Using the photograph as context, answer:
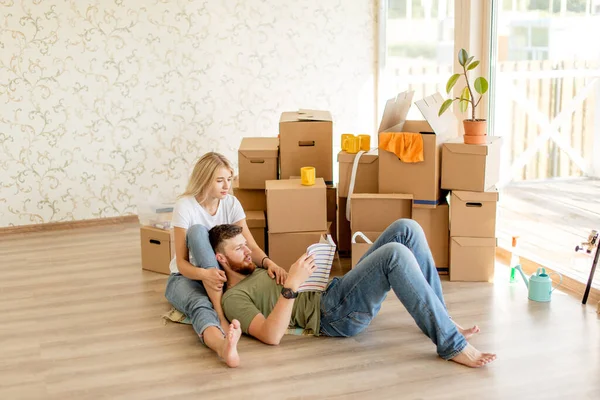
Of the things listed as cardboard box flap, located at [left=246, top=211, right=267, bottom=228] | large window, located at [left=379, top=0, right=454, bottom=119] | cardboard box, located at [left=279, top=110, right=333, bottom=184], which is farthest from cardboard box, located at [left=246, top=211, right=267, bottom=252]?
large window, located at [left=379, top=0, right=454, bottom=119]

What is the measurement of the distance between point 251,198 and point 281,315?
1.40 metres

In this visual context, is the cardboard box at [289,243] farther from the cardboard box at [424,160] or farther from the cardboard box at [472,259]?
the cardboard box at [472,259]

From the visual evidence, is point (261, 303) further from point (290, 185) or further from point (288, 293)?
point (290, 185)

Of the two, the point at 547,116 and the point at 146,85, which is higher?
the point at 146,85

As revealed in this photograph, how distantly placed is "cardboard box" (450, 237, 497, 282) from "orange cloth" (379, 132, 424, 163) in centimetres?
46

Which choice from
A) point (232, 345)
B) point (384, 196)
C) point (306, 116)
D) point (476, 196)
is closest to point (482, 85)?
point (476, 196)

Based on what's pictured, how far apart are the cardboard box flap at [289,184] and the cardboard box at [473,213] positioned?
26.3 inches

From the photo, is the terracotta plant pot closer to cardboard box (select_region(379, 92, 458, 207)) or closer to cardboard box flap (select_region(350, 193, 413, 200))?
cardboard box (select_region(379, 92, 458, 207))

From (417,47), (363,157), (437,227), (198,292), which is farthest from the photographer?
(417,47)

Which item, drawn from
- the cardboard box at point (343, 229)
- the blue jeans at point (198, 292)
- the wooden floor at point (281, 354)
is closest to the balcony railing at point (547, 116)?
the wooden floor at point (281, 354)

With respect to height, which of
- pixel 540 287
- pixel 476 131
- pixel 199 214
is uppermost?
pixel 476 131

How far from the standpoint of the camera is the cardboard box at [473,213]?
372 centimetres

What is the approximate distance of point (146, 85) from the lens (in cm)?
502

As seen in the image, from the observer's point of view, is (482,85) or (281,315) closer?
(281,315)
